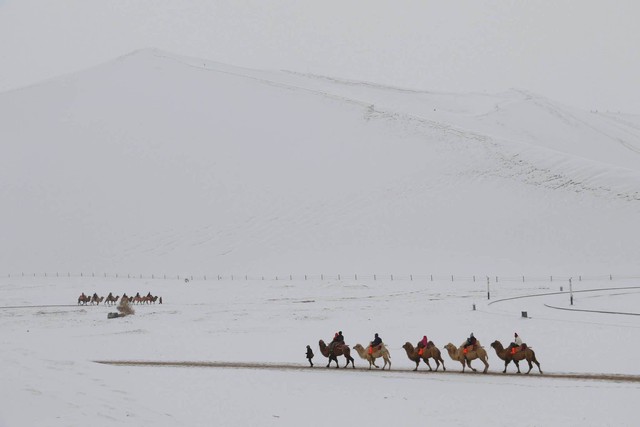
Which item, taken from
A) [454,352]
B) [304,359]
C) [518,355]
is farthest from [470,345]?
[304,359]

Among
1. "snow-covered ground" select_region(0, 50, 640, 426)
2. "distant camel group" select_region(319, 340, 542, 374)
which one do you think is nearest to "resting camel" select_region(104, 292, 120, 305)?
"snow-covered ground" select_region(0, 50, 640, 426)

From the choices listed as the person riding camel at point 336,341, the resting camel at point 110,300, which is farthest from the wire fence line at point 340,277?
the person riding camel at point 336,341

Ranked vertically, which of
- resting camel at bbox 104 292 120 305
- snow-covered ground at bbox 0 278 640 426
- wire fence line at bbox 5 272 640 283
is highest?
wire fence line at bbox 5 272 640 283

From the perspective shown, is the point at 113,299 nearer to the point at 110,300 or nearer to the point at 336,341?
the point at 110,300

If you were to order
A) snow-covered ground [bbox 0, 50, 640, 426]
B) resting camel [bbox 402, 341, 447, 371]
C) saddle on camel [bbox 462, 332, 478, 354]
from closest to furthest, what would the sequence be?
snow-covered ground [bbox 0, 50, 640, 426] → saddle on camel [bbox 462, 332, 478, 354] → resting camel [bbox 402, 341, 447, 371]

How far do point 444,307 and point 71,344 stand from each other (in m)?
16.4

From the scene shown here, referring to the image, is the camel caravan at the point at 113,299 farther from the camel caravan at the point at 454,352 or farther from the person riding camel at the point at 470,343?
the person riding camel at the point at 470,343

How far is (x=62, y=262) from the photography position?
5816 centimetres

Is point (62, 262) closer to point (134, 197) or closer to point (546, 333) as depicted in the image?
point (134, 197)

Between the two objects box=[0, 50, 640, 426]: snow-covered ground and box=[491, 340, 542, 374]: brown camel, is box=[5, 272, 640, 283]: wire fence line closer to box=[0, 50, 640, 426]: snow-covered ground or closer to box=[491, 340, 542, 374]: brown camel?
box=[0, 50, 640, 426]: snow-covered ground

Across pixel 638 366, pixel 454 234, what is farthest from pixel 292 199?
pixel 638 366

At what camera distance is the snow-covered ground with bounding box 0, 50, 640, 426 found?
14289 mm

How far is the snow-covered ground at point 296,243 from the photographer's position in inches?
563

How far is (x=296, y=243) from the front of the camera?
55781 mm
